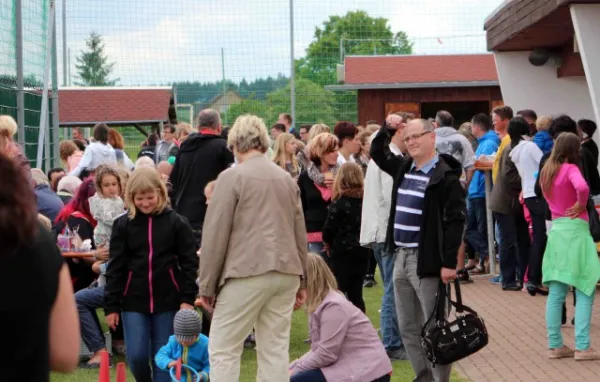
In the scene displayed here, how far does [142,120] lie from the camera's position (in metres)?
25.8

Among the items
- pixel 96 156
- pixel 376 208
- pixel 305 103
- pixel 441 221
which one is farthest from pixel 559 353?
pixel 305 103

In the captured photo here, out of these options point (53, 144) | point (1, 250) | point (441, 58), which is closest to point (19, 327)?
point (1, 250)

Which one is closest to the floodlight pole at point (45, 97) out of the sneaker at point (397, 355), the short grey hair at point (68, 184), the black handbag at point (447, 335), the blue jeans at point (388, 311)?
the short grey hair at point (68, 184)

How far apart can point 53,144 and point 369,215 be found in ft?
28.7

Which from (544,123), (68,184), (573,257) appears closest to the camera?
(573,257)

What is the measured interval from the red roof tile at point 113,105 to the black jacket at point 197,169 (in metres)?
15.2

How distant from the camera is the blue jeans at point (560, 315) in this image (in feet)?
28.8

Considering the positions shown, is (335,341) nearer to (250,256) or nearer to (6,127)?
(250,256)

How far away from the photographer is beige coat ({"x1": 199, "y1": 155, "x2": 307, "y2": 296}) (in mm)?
6398

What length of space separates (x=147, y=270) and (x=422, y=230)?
1838 mm

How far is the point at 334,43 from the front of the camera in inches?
1006

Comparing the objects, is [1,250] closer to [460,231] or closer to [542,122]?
[460,231]

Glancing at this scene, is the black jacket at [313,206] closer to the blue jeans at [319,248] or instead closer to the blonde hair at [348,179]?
the blue jeans at [319,248]

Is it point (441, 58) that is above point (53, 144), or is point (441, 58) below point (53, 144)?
above
